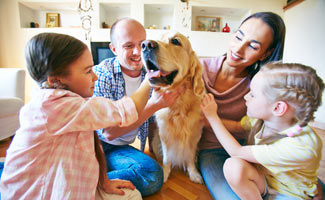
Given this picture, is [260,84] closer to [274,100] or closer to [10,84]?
[274,100]

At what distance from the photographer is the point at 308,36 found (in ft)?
12.3

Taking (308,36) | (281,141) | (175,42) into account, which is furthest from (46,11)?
(308,36)

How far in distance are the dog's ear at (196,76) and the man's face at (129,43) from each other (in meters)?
0.38

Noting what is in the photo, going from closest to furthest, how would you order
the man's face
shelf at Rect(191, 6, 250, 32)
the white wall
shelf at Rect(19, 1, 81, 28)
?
the man's face → the white wall → shelf at Rect(19, 1, 81, 28) → shelf at Rect(191, 6, 250, 32)

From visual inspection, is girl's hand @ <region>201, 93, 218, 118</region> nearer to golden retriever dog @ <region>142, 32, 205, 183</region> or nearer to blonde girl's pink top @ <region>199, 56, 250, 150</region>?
golden retriever dog @ <region>142, 32, 205, 183</region>

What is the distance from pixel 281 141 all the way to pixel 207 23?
538cm

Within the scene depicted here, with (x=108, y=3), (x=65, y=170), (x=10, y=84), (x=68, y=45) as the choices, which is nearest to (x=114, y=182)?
(x=65, y=170)

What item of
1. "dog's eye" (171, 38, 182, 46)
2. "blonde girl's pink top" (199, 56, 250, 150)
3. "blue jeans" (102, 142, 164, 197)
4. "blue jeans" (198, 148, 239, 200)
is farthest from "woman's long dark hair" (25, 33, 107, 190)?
"blue jeans" (198, 148, 239, 200)

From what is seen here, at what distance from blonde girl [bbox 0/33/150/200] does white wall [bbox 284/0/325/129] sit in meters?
3.76

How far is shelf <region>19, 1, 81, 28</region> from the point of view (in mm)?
4934

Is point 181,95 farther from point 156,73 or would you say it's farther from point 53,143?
point 53,143

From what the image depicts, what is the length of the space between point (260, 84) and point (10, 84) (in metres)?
2.70

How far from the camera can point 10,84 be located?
7.02 feet

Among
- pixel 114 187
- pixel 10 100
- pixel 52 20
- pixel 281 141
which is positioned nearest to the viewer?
pixel 281 141
